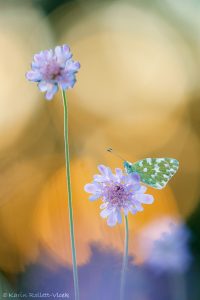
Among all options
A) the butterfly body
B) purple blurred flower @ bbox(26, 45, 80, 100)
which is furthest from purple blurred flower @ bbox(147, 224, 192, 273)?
purple blurred flower @ bbox(26, 45, 80, 100)

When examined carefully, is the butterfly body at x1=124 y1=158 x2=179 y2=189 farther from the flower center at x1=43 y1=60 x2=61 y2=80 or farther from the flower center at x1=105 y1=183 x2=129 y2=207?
the flower center at x1=43 y1=60 x2=61 y2=80

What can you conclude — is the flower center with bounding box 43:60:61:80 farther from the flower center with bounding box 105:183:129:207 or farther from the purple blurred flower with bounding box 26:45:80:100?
the flower center with bounding box 105:183:129:207

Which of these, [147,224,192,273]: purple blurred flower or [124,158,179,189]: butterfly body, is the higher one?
[124,158,179,189]: butterfly body

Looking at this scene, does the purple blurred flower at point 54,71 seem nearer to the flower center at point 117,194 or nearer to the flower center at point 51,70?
the flower center at point 51,70

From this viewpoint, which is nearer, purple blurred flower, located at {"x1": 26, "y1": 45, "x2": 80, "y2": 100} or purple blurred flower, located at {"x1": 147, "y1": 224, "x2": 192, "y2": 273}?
purple blurred flower, located at {"x1": 26, "y1": 45, "x2": 80, "y2": 100}

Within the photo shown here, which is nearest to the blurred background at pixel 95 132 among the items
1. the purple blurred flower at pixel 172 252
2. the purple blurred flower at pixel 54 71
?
the purple blurred flower at pixel 172 252

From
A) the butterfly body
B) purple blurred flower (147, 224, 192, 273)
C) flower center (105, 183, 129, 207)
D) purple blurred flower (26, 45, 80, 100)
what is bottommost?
purple blurred flower (147, 224, 192, 273)

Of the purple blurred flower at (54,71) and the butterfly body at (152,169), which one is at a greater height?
the purple blurred flower at (54,71)

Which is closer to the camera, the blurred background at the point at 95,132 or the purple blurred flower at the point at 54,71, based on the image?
the purple blurred flower at the point at 54,71

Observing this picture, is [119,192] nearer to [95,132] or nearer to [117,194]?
[117,194]
